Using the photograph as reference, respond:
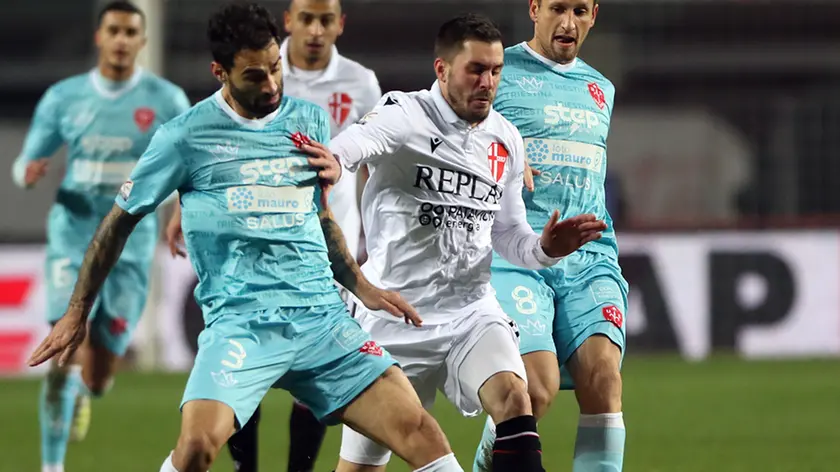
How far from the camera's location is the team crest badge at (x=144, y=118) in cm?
763

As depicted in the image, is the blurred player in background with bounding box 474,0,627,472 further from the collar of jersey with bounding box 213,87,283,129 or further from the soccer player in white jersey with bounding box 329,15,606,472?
the collar of jersey with bounding box 213,87,283,129

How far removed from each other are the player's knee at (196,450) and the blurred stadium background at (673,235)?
347 cm

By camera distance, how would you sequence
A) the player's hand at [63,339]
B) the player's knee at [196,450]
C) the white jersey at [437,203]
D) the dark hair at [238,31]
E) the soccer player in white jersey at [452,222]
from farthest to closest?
the white jersey at [437,203], the soccer player in white jersey at [452,222], the dark hair at [238,31], the player's hand at [63,339], the player's knee at [196,450]

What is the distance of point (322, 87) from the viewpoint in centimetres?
663

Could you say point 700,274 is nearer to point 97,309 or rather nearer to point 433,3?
point 433,3

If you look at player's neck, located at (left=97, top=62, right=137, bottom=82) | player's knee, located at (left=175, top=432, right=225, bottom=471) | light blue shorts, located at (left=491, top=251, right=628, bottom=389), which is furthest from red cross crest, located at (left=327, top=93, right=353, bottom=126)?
player's knee, located at (left=175, top=432, right=225, bottom=471)

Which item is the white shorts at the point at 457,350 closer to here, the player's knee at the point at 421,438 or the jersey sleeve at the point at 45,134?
the player's knee at the point at 421,438

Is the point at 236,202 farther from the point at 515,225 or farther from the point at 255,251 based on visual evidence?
the point at 515,225

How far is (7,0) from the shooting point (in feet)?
70.8

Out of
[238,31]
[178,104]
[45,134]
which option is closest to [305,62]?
[178,104]

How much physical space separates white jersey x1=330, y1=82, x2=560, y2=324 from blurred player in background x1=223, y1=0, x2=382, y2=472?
1346mm

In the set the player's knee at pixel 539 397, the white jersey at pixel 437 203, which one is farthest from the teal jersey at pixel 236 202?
the player's knee at pixel 539 397

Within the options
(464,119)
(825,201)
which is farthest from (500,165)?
(825,201)

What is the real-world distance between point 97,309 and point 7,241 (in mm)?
6540
